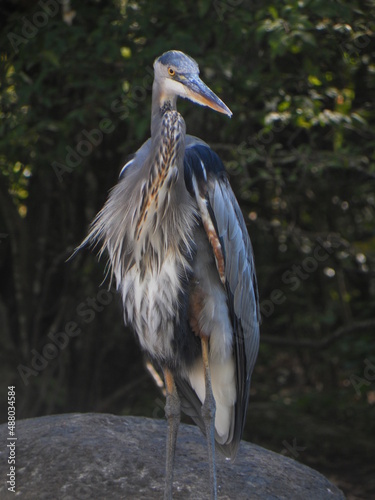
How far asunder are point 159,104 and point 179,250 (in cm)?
64

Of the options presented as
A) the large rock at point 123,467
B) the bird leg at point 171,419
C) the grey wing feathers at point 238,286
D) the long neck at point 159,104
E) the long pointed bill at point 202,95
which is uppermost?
the long pointed bill at point 202,95

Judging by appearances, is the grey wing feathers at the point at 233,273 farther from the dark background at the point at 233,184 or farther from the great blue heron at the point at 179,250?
the dark background at the point at 233,184

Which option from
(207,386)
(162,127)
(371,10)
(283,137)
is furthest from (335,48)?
(207,386)

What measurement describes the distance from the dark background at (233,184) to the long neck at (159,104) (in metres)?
1.08

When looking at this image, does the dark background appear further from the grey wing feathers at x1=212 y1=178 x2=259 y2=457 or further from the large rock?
the large rock

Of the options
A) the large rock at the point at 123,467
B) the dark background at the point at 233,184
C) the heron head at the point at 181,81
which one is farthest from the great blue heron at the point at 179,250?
the dark background at the point at 233,184

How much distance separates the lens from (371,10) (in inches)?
198

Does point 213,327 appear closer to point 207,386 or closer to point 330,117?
point 207,386

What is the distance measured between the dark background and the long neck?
1080 mm

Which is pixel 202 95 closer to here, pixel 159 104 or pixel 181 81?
pixel 181 81

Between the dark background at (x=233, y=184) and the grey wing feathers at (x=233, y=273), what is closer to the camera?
the grey wing feathers at (x=233, y=273)

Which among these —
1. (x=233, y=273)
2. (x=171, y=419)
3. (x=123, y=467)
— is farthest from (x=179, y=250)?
(x=123, y=467)

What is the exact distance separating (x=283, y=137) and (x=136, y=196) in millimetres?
2936

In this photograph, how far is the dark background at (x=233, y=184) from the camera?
5000mm
